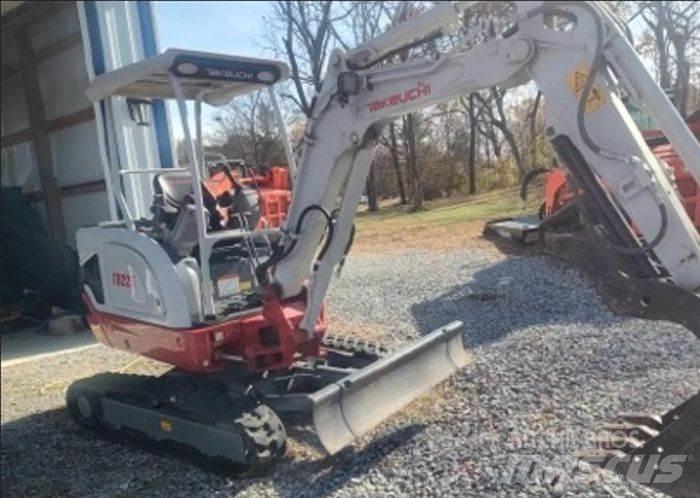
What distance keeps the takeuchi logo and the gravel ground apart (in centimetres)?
204

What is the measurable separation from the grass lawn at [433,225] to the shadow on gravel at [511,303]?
8.85 feet

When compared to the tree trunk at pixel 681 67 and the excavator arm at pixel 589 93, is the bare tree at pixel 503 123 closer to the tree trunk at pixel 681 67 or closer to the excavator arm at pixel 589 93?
the tree trunk at pixel 681 67

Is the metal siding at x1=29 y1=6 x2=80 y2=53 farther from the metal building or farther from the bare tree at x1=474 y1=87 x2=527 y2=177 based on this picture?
the bare tree at x1=474 y1=87 x2=527 y2=177

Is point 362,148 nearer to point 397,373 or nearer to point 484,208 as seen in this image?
point 397,373

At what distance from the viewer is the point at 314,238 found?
14.8 ft

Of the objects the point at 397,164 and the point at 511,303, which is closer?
the point at 511,303

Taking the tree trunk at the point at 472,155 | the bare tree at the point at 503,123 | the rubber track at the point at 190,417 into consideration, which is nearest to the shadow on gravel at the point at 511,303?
the rubber track at the point at 190,417

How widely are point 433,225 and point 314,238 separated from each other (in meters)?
12.7

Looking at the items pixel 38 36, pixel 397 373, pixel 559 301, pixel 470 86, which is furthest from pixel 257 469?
pixel 38 36

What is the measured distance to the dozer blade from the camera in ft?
13.3

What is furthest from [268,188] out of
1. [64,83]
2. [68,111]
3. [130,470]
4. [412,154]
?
[412,154]

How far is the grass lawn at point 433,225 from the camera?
14.1m

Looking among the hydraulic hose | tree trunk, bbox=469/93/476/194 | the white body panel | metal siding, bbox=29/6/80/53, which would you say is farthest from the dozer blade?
tree trunk, bbox=469/93/476/194

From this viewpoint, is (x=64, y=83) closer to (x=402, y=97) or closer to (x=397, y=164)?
(x=402, y=97)
